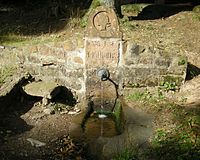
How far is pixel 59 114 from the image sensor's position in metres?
7.03

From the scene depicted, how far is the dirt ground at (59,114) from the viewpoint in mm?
5871

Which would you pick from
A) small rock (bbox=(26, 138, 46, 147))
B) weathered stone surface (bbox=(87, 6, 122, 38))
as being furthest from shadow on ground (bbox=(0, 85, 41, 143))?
weathered stone surface (bbox=(87, 6, 122, 38))

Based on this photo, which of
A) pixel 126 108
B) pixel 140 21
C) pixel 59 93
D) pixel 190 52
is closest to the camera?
pixel 126 108

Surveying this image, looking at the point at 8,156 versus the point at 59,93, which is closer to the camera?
the point at 8,156

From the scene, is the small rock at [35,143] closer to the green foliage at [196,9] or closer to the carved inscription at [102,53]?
the carved inscription at [102,53]

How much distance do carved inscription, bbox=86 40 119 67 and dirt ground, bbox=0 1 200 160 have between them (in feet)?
3.44

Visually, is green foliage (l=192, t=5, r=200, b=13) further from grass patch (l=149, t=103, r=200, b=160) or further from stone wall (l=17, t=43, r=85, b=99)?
grass patch (l=149, t=103, r=200, b=160)

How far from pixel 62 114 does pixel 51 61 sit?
3.53ft

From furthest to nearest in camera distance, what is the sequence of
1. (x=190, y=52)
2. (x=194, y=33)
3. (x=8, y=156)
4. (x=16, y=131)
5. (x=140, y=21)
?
(x=140, y=21) → (x=194, y=33) → (x=190, y=52) → (x=16, y=131) → (x=8, y=156)

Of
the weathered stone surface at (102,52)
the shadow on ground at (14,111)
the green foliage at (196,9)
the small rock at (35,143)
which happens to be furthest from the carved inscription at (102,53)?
the green foliage at (196,9)

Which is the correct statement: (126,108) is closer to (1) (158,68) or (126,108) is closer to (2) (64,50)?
(1) (158,68)

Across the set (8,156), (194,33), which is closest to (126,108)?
(8,156)

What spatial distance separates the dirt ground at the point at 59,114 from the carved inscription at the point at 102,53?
1.05 metres

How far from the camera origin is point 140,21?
36.2ft
